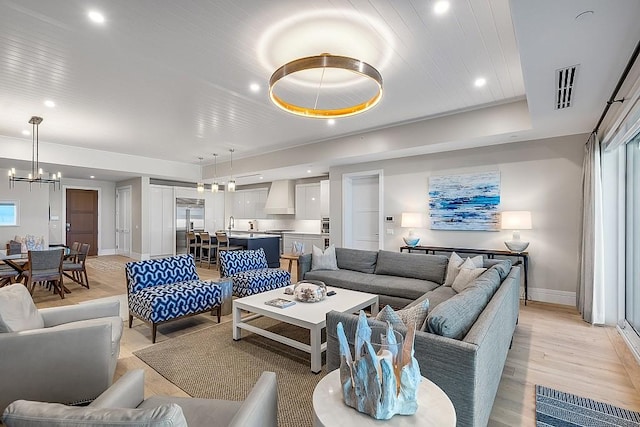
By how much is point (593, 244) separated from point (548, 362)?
1896mm

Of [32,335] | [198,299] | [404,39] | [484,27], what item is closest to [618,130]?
[484,27]

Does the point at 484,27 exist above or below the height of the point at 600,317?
above

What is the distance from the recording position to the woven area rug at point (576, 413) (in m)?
2.03

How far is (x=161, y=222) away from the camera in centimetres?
940

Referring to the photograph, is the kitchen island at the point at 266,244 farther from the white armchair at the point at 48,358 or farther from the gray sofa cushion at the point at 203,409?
the gray sofa cushion at the point at 203,409

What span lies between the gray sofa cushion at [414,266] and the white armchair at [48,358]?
3.47 m

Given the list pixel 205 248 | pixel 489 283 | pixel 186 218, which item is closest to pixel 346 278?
pixel 489 283

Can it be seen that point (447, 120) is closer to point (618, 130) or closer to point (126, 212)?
point (618, 130)

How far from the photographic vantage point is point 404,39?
2.75 meters

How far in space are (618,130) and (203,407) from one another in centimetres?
435

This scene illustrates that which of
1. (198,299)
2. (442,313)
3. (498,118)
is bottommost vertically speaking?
(198,299)

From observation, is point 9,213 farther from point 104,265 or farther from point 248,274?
point 248,274

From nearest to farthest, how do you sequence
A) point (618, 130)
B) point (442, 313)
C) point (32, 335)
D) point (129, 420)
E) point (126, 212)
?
point (129, 420), point (442, 313), point (32, 335), point (618, 130), point (126, 212)

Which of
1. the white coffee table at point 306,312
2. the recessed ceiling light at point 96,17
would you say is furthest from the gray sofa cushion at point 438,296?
the recessed ceiling light at point 96,17
